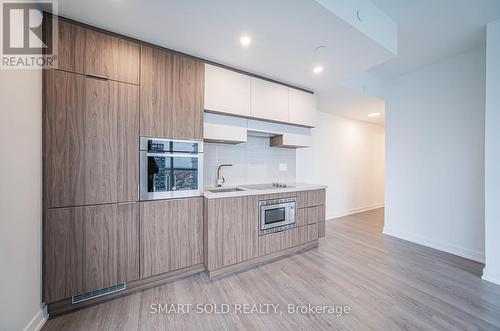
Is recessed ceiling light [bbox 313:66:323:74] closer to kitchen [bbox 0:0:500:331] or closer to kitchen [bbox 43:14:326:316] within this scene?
kitchen [bbox 0:0:500:331]

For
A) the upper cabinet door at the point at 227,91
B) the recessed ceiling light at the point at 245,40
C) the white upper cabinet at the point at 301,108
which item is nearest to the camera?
the recessed ceiling light at the point at 245,40

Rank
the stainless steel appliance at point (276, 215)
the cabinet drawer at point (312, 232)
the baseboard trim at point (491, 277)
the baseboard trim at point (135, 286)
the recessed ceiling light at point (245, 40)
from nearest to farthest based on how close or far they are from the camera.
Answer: the baseboard trim at point (135, 286)
the recessed ceiling light at point (245, 40)
the baseboard trim at point (491, 277)
the stainless steel appliance at point (276, 215)
the cabinet drawer at point (312, 232)

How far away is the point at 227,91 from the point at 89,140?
1488 mm

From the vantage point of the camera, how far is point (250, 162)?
9.64 feet

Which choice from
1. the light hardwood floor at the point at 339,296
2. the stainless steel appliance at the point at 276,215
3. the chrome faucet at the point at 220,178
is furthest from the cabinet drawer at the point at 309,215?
the chrome faucet at the point at 220,178

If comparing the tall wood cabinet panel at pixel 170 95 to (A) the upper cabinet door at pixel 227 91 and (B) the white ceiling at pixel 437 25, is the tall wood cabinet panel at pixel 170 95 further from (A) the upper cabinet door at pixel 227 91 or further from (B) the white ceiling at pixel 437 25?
(B) the white ceiling at pixel 437 25

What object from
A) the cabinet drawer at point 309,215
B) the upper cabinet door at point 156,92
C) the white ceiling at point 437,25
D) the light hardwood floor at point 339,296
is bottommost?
the light hardwood floor at point 339,296

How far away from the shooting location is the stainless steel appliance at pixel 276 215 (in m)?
2.35

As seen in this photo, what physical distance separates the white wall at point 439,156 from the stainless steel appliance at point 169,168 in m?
3.46

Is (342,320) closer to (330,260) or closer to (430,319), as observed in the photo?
(430,319)

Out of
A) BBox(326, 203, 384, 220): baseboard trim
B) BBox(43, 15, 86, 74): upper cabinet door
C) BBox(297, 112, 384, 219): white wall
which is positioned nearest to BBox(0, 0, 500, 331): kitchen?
BBox(43, 15, 86, 74): upper cabinet door

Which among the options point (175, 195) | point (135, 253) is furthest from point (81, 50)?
point (135, 253)

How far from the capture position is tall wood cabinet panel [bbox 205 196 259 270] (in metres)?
2.02
